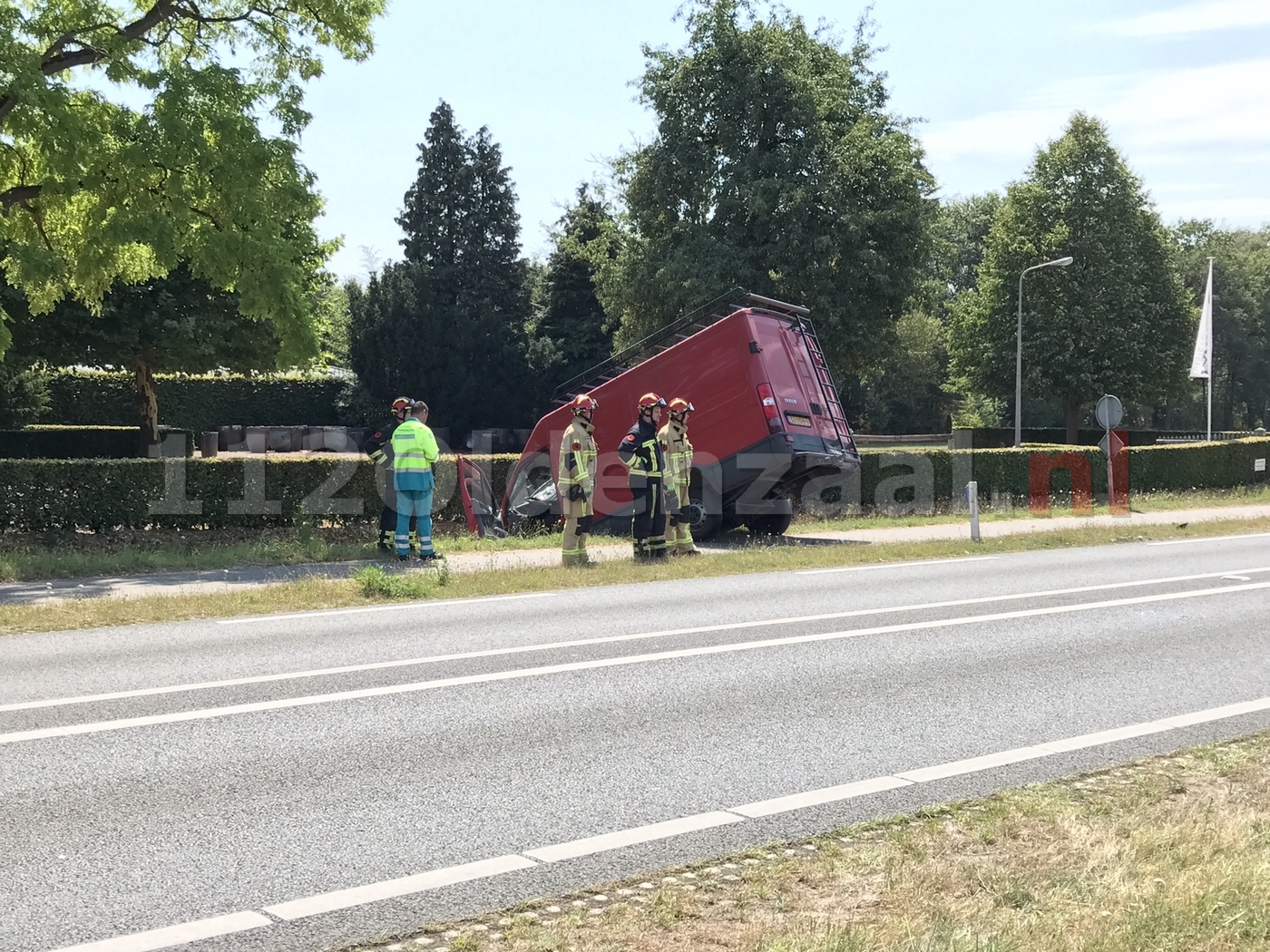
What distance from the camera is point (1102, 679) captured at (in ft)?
27.4

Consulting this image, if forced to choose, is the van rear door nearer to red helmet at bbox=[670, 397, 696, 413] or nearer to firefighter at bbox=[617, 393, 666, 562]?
red helmet at bbox=[670, 397, 696, 413]

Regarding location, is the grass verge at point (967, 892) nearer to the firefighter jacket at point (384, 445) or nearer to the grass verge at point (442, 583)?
the grass verge at point (442, 583)

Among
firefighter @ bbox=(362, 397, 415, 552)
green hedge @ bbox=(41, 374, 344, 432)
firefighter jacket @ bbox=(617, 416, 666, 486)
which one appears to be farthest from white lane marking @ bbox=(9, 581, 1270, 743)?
green hedge @ bbox=(41, 374, 344, 432)

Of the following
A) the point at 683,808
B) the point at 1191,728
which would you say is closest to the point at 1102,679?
the point at 1191,728

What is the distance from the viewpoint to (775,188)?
37.4 metres

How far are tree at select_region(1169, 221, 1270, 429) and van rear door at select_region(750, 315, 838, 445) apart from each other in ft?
222

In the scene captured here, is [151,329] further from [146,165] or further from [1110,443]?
[1110,443]

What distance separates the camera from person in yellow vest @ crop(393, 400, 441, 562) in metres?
15.5

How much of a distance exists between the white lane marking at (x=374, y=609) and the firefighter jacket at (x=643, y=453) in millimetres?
2972

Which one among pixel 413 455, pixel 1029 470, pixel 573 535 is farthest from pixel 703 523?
pixel 1029 470

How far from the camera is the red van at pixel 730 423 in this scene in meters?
17.8

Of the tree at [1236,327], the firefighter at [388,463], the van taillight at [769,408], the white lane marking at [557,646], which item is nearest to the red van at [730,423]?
the van taillight at [769,408]

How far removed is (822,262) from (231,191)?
23.1 meters

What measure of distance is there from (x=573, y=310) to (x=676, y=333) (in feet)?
134
